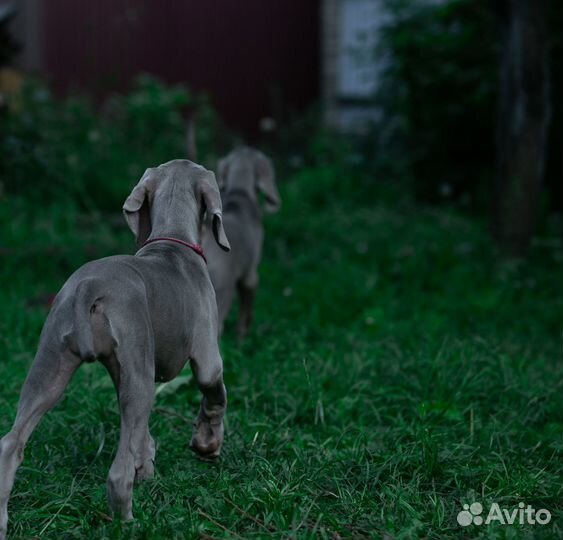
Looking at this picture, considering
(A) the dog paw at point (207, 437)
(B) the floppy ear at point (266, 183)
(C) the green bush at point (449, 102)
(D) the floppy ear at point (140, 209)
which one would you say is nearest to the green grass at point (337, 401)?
(A) the dog paw at point (207, 437)

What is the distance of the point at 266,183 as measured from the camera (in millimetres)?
5906

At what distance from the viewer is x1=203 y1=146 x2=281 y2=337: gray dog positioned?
5418 mm

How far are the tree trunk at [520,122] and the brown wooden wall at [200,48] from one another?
17.3 feet

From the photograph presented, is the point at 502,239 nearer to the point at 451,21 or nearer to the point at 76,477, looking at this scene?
the point at 451,21

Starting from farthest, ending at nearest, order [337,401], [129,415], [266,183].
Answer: [266,183] < [337,401] < [129,415]

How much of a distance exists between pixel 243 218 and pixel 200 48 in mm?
7604

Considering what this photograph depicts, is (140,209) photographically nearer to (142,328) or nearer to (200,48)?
(142,328)

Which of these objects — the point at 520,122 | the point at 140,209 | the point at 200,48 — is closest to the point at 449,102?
the point at 520,122

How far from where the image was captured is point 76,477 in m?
3.47

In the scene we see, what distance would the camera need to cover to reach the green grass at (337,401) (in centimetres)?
318

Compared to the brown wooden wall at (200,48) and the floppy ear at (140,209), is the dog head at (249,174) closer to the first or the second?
the floppy ear at (140,209)

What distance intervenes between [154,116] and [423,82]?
271cm

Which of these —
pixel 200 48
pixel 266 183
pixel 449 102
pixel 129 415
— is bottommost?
pixel 200 48

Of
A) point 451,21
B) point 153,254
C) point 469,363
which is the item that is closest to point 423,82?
point 451,21
